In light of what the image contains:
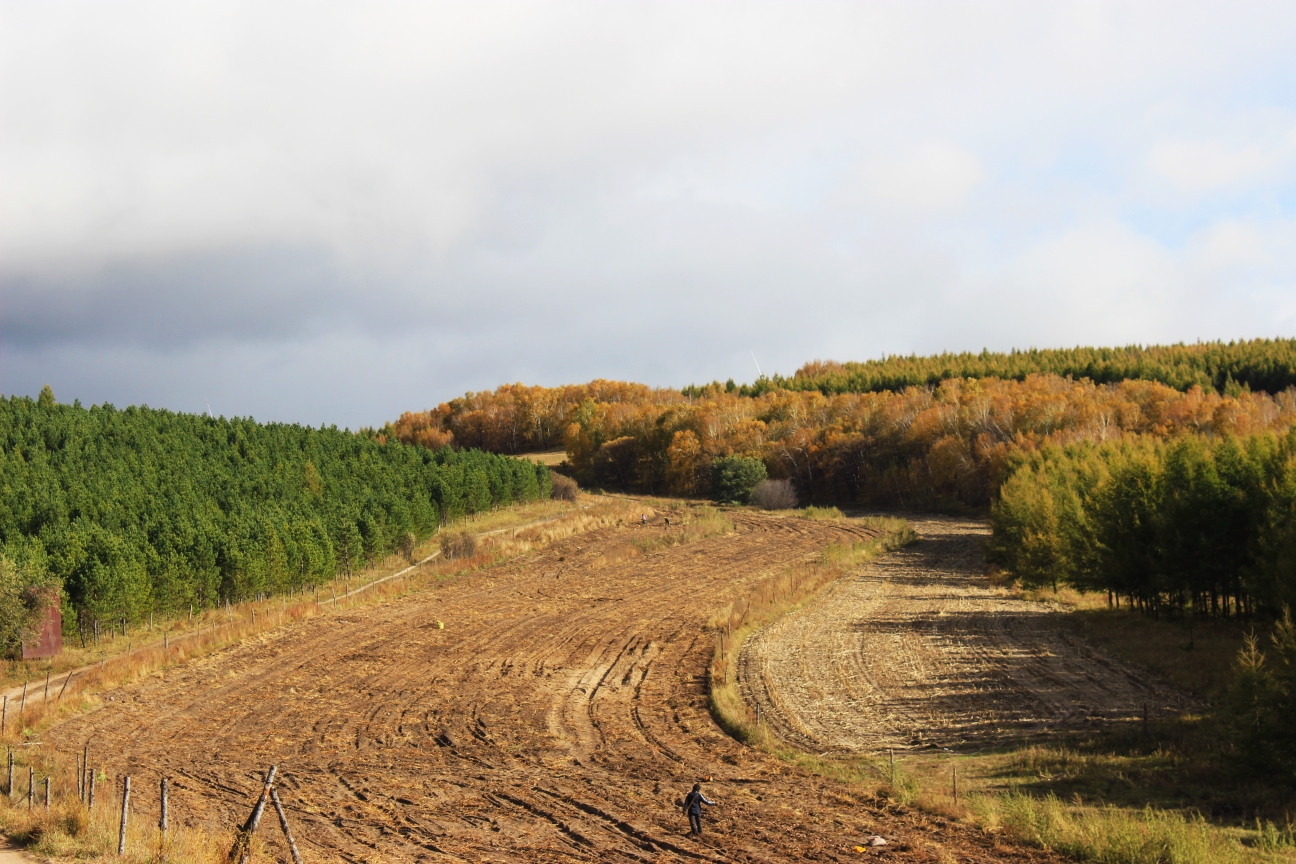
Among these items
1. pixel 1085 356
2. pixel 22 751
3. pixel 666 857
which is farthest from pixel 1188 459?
pixel 1085 356

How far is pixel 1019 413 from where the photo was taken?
3713 inches

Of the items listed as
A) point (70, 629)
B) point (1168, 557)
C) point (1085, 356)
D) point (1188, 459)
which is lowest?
point (70, 629)

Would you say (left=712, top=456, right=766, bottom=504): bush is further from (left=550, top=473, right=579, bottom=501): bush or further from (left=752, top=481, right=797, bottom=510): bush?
(left=550, top=473, right=579, bottom=501): bush

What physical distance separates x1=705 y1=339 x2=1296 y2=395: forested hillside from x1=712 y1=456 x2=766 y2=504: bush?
54.8m

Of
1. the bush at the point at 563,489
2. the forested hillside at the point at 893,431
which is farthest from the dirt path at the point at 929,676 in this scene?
the bush at the point at 563,489

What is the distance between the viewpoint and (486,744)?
2339cm

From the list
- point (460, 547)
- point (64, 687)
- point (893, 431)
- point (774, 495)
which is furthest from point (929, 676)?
point (893, 431)

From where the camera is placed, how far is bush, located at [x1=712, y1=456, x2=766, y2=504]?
10500 centimetres

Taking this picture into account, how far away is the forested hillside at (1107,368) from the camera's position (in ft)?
397

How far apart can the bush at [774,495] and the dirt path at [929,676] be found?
54013 millimetres

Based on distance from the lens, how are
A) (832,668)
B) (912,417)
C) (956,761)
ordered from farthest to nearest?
(912,417), (832,668), (956,761)

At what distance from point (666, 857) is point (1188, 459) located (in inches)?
1135

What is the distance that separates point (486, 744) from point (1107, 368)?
135721mm

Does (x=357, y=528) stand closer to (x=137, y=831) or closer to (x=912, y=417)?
(x=137, y=831)
